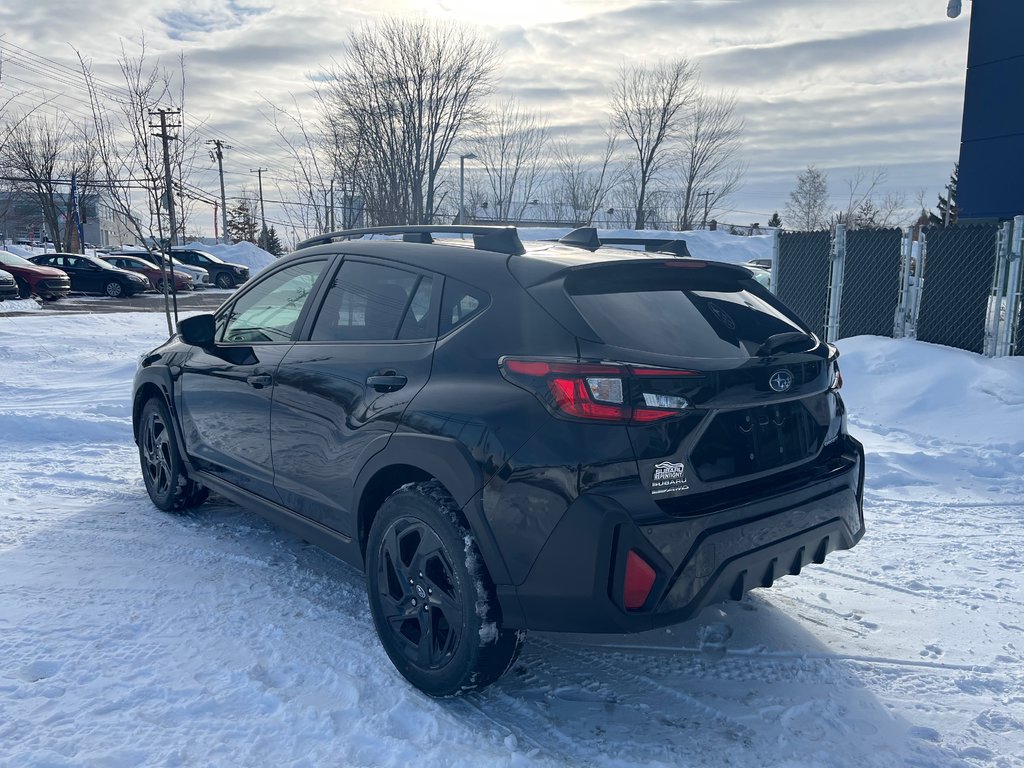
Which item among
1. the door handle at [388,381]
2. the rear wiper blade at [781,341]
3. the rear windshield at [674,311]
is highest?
the rear windshield at [674,311]

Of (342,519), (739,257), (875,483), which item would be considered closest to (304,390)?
(342,519)

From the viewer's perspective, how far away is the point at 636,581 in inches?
102

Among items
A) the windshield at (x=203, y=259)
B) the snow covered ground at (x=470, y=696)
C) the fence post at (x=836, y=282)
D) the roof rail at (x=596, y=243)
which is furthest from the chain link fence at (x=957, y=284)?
the windshield at (x=203, y=259)

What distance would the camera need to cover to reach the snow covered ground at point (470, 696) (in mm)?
2711

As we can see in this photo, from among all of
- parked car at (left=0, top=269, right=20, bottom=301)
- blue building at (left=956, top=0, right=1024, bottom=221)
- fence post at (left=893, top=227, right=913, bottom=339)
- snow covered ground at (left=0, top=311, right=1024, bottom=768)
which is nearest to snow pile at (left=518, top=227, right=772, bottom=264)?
blue building at (left=956, top=0, right=1024, bottom=221)

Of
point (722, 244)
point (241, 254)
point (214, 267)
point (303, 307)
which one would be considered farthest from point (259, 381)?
point (241, 254)

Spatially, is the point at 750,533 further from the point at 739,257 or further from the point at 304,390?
the point at 739,257

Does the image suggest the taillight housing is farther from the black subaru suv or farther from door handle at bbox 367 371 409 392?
door handle at bbox 367 371 409 392

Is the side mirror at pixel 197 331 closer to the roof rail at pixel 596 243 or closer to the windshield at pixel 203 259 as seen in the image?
the roof rail at pixel 596 243

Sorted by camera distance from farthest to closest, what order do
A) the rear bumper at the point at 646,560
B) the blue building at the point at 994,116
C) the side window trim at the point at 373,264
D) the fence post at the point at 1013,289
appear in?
the blue building at the point at 994,116 < the fence post at the point at 1013,289 < the side window trim at the point at 373,264 < the rear bumper at the point at 646,560

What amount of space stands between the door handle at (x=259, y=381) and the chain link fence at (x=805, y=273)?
33.7ft

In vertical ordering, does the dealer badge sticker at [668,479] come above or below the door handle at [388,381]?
below

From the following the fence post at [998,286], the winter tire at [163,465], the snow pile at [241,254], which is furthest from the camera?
the snow pile at [241,254]

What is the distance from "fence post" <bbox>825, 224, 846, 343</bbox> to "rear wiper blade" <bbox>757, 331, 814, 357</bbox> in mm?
9410
